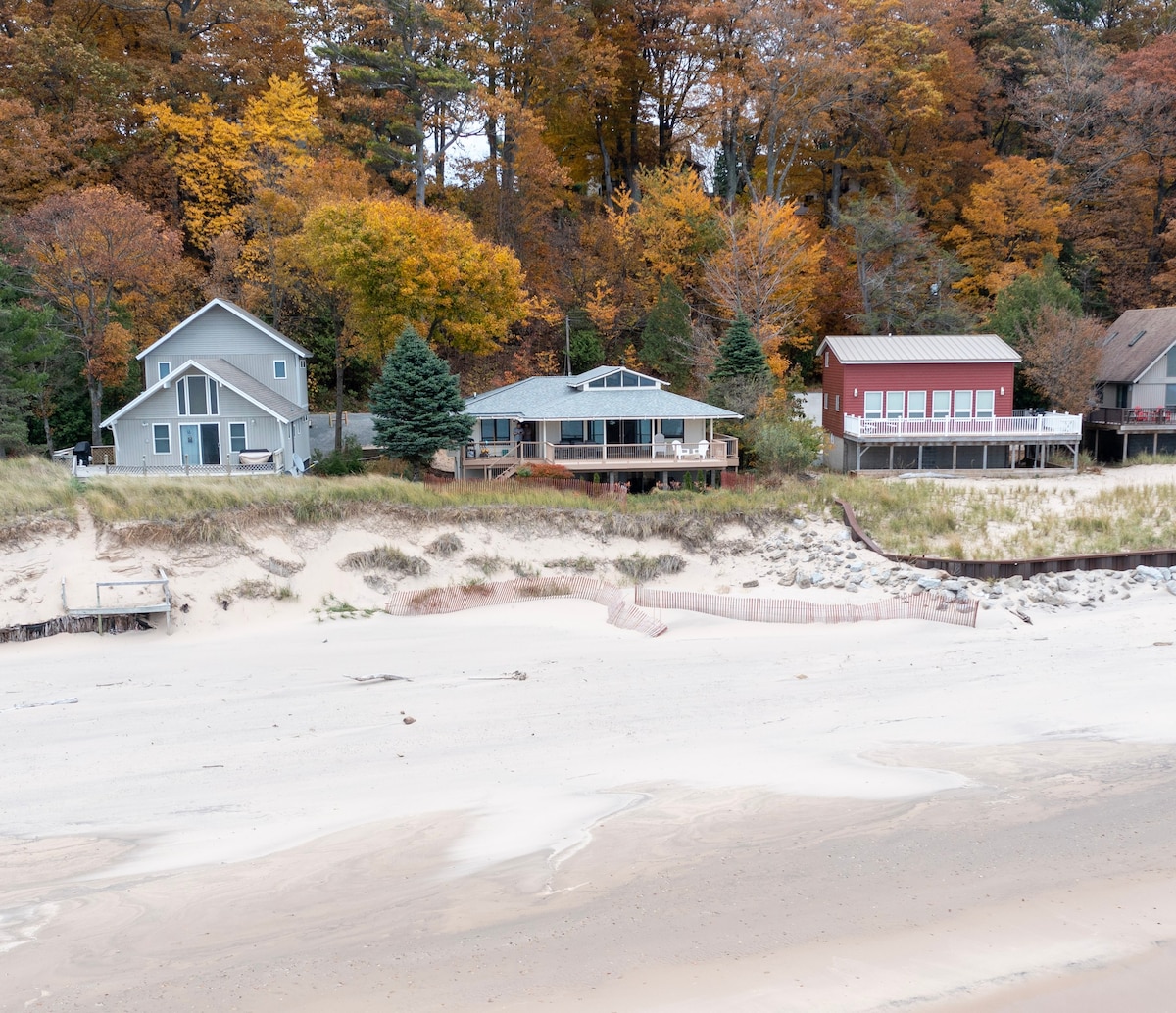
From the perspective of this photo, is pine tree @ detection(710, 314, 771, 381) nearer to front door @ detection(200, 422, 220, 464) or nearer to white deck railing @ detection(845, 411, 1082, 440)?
white deck railing @ detection(845, 411, 1082, 440)

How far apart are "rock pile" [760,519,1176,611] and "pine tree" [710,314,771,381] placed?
11266 millimetres

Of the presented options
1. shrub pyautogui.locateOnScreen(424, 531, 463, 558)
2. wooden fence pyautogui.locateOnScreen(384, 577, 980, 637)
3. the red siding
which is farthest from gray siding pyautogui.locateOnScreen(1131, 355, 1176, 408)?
shrub pyautogui.locateOnScreen(424, 531, 463, 558)

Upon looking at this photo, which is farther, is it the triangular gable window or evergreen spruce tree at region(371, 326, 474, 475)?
the triangular gable window

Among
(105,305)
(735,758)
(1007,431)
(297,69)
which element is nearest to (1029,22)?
(1007,431)

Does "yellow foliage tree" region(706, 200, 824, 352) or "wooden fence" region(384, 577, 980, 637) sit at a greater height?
"yellow foliage tree" region(706, 200, 824, 352)

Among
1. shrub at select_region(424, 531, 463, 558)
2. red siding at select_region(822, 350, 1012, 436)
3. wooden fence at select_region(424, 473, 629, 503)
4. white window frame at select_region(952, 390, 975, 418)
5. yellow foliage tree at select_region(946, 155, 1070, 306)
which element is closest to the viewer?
shrub at select_region(424, 531, 463, 558)

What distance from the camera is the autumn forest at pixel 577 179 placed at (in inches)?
1396

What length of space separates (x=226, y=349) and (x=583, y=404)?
12.4m

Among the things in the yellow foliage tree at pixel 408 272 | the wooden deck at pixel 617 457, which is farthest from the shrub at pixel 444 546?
the yellow foliage tree at pixel 408 272

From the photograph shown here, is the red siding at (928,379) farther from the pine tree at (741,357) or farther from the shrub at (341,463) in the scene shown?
the shrub at (341,463)

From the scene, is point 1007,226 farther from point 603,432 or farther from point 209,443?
point 209,443

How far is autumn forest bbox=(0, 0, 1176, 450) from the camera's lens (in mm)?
35469

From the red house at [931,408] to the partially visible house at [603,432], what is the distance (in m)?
7.12

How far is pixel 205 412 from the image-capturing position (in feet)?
104
